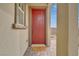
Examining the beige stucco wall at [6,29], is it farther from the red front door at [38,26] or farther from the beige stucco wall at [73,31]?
the red front door at [38,26]

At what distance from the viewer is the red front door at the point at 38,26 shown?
5722 mm

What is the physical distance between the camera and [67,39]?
1.20 meters

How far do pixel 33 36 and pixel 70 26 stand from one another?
4674 mm

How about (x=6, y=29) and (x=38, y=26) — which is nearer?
(x=6, y=29)

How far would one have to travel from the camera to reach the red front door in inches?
225

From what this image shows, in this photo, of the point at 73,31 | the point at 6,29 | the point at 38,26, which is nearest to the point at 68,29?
the point at 73,31

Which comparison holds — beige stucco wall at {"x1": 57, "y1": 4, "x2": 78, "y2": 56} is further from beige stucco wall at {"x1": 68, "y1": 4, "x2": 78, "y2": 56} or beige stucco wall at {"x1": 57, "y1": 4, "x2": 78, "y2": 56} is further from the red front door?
the red front door

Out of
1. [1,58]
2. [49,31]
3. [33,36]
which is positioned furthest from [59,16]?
[33,36]

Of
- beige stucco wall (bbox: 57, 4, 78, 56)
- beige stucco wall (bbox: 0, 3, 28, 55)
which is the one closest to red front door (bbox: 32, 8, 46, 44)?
beige stucco wall (bbox: 0, 3, 28, 55)

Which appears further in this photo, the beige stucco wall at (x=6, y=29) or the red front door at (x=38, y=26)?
the red front door at (x=38, y=26)

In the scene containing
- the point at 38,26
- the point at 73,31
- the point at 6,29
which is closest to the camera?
the point at 73,31

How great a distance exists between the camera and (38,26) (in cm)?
579

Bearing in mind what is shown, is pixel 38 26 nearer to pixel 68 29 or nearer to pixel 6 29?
pixel 6 29

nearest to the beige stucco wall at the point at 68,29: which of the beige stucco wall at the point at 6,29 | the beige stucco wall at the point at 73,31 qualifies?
the beige stucco wall at the point at 73,31
